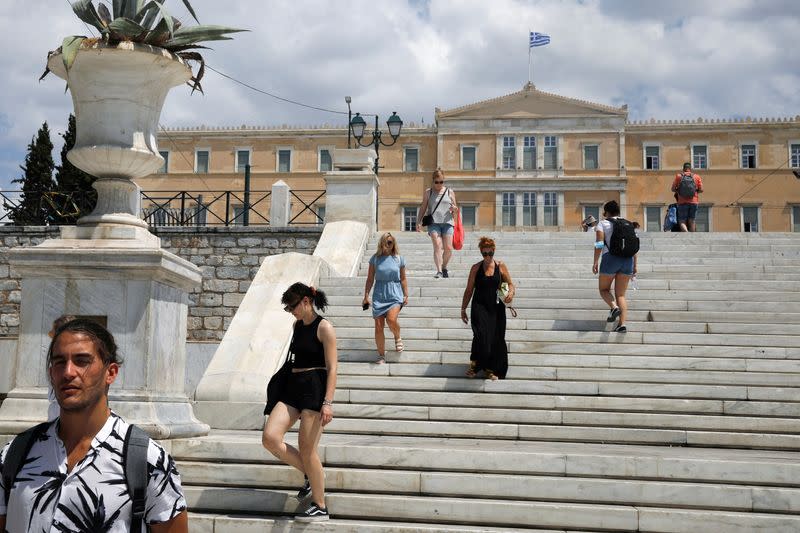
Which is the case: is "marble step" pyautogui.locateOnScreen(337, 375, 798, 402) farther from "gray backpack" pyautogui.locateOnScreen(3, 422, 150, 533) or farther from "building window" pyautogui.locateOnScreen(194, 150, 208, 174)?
"building window" pyautogui.locateOnScreen(194, 150, 208, 174)

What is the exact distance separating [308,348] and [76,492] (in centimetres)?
301

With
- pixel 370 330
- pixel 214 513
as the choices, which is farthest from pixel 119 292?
pixel 370 330

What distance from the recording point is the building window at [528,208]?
52312 millimetres

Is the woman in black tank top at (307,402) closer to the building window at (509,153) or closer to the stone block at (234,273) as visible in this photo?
the stone block at (234,273)

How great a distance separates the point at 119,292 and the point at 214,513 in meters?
1.64

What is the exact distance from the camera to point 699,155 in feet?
170

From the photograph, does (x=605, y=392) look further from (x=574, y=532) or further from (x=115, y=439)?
(x=115, y=439)

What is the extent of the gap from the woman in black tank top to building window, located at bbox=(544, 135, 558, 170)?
160 feet

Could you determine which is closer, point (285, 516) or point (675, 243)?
point (285, 516)

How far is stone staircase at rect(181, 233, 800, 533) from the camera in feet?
18.3

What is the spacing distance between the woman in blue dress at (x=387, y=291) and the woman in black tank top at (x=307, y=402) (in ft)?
11.0

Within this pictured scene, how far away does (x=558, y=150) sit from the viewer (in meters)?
53.0

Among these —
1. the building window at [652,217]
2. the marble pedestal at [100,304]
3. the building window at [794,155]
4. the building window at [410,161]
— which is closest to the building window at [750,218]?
the building window at [794,155]

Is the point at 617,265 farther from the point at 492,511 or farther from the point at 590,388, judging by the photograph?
the point at 492,511
